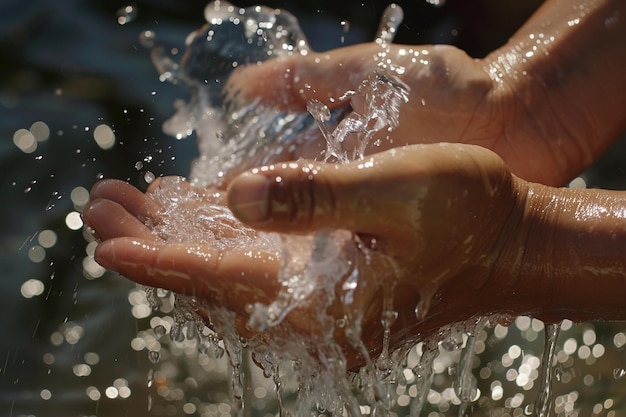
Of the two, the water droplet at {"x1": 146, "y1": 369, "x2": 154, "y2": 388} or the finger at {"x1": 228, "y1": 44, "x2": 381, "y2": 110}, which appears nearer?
the finger at {"x1": 228, "y1": 44, "x2": 381, "y2": 110}

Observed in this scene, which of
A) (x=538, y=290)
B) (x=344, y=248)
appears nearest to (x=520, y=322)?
(x=538, y=290)

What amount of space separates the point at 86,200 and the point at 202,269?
1.12 metres

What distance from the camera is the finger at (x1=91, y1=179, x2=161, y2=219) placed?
3.92ft

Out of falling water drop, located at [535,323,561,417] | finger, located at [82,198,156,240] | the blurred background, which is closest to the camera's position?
finger, located at [82,198,156,240]

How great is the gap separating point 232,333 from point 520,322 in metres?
0.96

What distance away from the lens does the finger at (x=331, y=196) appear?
2.90ft

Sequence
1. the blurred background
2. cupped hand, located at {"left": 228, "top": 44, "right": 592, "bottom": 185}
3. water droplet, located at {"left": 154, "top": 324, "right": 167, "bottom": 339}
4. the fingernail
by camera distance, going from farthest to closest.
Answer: water droplet, located at {"left": 154, "top": 324, "right": 167, "bottom": 339} → the blurred background → cupped hand, located at {"left": 228, "top": 44, "right": 592, "bottom": 185} → the fingernail

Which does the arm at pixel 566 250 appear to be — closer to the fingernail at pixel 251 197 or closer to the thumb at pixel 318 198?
the thumb at pixel 318 198

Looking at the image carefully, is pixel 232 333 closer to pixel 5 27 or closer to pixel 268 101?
pixel 268 101

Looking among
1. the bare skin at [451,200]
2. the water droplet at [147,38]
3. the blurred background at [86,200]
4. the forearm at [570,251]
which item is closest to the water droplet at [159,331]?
the blurred background at [86,200]

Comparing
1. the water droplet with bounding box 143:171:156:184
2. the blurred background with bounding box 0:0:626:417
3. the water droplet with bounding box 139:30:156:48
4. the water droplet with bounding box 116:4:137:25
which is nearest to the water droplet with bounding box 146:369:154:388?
the blurred background with bounding box 0:0:626:417

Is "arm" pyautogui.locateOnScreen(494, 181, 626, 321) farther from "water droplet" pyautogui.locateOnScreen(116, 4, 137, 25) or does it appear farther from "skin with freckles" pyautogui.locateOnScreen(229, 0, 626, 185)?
"water droplet" pyautogui.locateOnScreen(116, 4, 137, 25)

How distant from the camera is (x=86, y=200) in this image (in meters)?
2.05

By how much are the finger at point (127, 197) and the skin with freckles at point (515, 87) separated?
1.36ft
